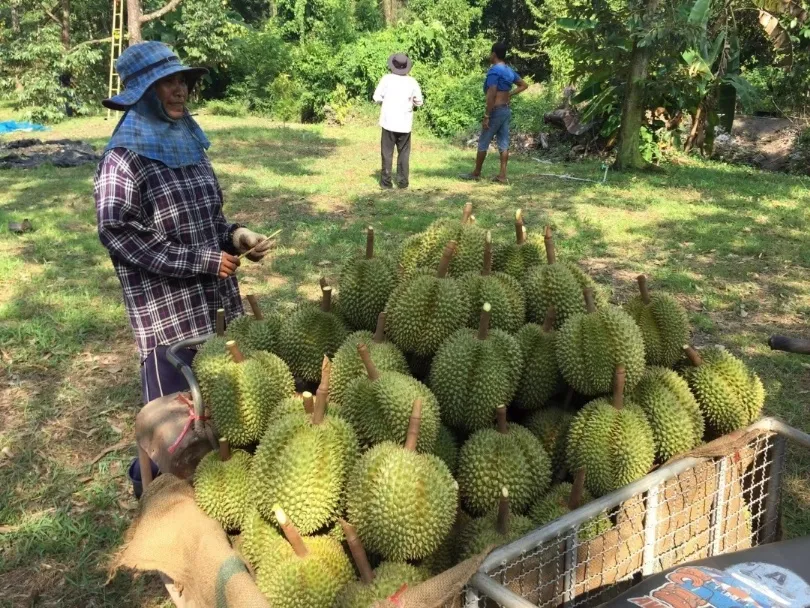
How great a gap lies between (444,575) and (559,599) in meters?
0.43

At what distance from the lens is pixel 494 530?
5.24ft

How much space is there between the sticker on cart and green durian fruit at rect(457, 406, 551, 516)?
0.46 m

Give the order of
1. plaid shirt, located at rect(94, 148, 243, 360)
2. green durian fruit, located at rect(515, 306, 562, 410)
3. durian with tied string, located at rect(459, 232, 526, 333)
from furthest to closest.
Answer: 1. plaid shirt, located at rect(94, 148, 243, 360)
2. durian with tied string, located at rect(459, 232, 526, 333)
3. green durian fruit, located at rect(515, 306, 562, 410)

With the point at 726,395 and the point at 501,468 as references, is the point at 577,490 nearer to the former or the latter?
the point at 501,468

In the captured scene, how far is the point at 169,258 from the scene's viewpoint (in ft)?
8.77

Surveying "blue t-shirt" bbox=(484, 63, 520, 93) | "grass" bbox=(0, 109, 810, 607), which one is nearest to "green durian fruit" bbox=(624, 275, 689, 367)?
"grass" bbox=(0, 109, 810, 607)

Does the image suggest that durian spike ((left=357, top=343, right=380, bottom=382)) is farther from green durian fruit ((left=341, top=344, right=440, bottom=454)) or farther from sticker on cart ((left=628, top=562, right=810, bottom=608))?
sticker on cart ((left=628, top=562, right=810, bottom=608))

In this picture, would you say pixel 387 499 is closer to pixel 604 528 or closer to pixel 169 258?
pixel 604 528

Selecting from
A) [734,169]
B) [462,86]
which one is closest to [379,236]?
[734,169]

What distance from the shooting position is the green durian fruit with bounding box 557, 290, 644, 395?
6.18 ft

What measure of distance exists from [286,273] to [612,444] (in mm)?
4653

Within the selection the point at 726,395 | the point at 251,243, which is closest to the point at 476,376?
the point at 726,395

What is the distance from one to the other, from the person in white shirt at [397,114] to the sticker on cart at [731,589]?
8.77 metres

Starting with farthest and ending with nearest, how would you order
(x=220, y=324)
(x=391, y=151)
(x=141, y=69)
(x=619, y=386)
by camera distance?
(x=391, y=151) < (x=141, y=69) < (x=220, y=324) < (x=619, y=386)
